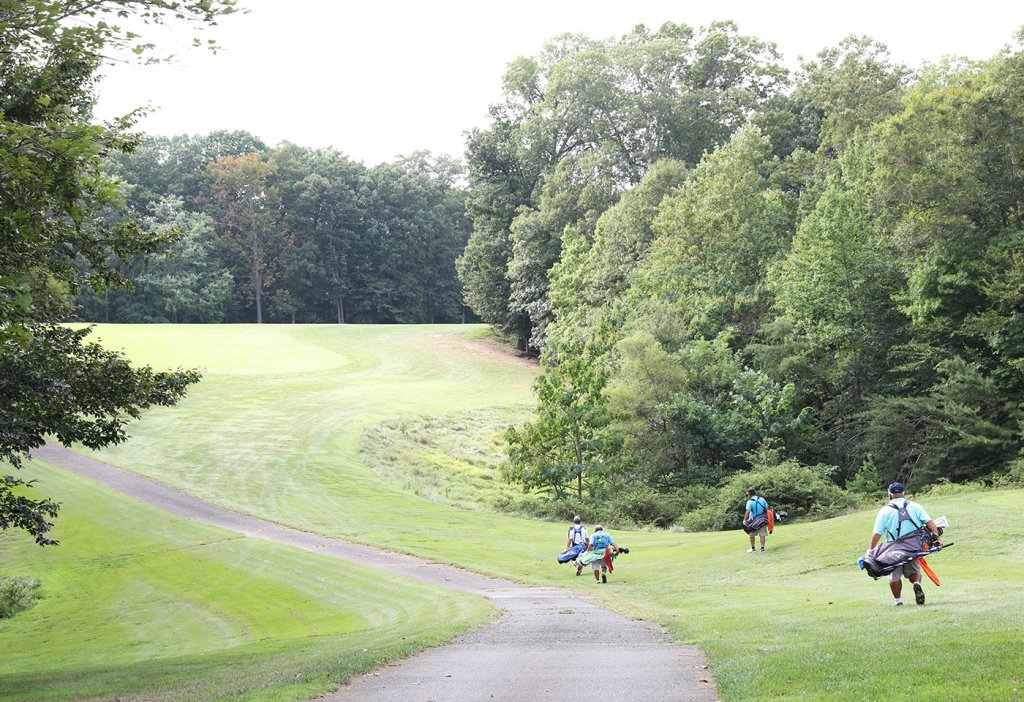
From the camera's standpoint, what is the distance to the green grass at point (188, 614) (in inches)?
515

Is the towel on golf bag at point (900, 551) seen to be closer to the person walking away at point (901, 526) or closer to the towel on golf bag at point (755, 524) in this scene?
the person walking away at point (901, 526)

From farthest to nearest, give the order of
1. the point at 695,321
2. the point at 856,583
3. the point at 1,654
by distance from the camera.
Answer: the point at 695,321, the point at 1,654, the point at 856,583

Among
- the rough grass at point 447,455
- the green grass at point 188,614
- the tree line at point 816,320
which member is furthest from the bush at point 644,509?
the green grass at point 188,614

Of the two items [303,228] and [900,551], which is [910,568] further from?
[303,228]

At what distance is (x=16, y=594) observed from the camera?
2645cm

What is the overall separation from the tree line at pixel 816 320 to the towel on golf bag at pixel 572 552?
10.9 meters

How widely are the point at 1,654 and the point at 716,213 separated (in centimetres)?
4156

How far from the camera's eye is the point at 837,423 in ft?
143

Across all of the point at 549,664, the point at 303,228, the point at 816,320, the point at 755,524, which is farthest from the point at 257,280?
the point at 549,664

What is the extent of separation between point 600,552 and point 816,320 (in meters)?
26.1

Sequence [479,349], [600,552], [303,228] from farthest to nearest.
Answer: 1. [303,228]
2. [479,349]
3. [600,552]

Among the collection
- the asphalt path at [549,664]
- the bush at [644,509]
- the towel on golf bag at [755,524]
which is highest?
the asphalt path at [549,664]

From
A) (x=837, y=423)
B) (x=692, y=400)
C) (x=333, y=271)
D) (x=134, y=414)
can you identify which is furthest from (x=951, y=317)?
(x=333, y=271)

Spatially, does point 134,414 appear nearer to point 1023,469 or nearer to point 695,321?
point 1023,469
